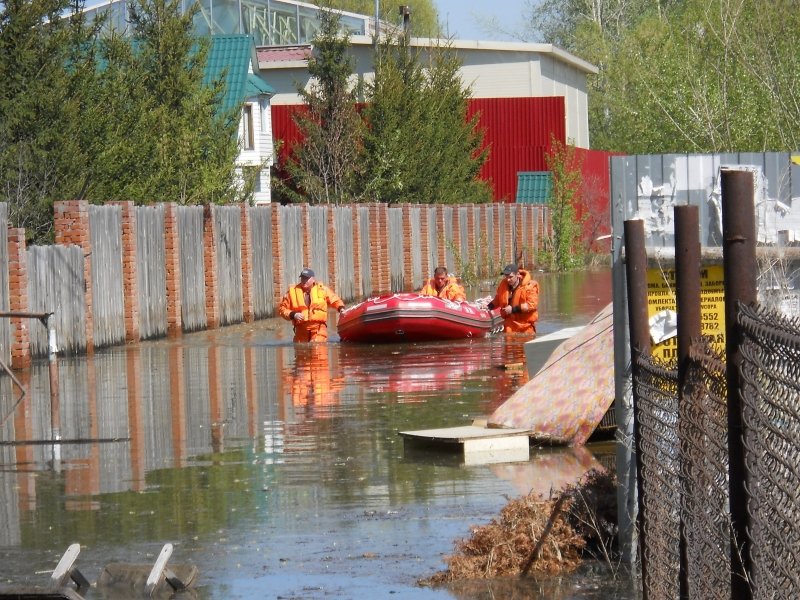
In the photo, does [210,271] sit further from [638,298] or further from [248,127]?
[248,127]

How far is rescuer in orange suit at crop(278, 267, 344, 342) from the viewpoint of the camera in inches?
915

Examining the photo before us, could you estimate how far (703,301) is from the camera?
24.9ft

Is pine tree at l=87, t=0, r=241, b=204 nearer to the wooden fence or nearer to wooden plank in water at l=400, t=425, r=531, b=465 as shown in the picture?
the wooden fence

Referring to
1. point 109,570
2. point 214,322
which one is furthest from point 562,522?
point 214,322

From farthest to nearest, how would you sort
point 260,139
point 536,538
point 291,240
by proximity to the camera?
point 260,139, point 291,240, point 536,538

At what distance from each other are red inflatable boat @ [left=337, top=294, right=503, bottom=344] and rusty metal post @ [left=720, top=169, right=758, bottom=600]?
711 inches

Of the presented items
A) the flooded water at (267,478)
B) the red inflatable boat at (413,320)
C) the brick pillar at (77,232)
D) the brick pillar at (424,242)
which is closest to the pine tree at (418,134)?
the brick pillar at (424,242)

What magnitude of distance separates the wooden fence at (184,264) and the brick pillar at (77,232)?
0.01 metres

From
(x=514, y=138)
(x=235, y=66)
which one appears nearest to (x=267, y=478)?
(x=235, y=66)

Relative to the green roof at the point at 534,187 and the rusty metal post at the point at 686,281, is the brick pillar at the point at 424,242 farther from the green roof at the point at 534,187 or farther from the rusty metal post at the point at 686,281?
the rusty metal post at the point at 686,281

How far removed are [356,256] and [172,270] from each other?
10602 millimetres

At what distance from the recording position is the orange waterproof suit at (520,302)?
23.1 meters

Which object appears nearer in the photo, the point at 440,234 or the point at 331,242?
the point at 331,242

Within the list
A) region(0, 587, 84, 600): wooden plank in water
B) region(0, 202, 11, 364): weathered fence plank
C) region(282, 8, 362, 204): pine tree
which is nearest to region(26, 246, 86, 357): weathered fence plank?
region(0, 202, 11, 364): weathered fence plank
